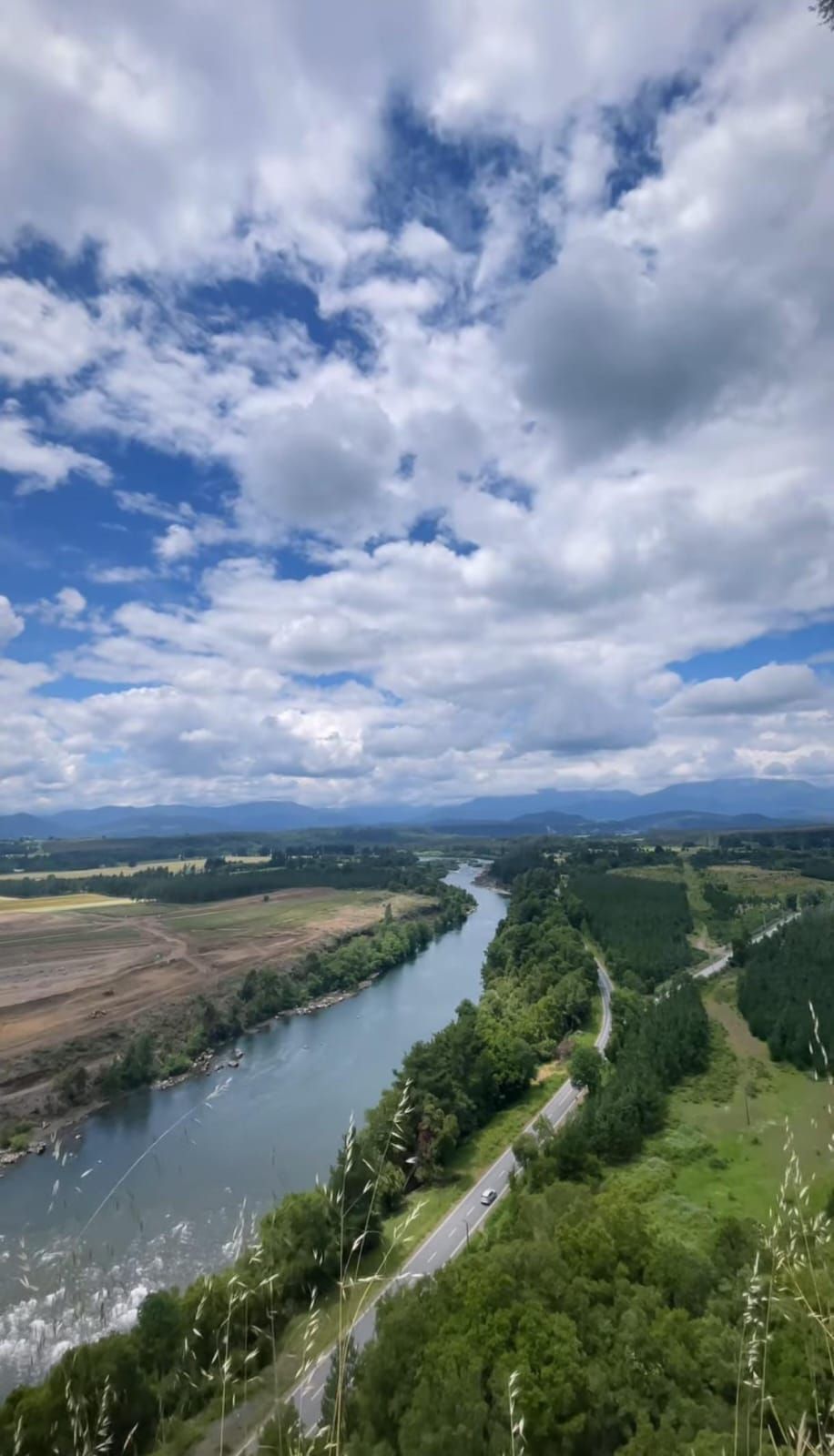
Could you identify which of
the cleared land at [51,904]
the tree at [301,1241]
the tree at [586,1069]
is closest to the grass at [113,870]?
the cleared land at [51,904]

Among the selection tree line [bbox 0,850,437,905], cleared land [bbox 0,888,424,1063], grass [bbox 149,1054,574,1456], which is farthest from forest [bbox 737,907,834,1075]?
tree line [bbox 0,850,437,905]

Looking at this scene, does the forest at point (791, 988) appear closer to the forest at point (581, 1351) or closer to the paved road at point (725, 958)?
the paved road at point (725, 958)

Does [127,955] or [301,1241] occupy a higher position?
[301,1241]

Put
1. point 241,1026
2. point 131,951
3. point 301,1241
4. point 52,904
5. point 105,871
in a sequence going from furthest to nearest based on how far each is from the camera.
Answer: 1. point 105,871
2. point 52,904
3. point 131,951
4. point 241,1026
5. point 301,1241

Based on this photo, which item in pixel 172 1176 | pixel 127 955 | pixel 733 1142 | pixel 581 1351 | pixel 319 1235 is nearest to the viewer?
pixel 581 1351

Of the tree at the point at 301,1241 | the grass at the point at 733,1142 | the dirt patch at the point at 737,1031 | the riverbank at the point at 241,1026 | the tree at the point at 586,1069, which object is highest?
the tree at the point at 301,1241

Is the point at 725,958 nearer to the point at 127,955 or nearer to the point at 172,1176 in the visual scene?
the point at 172,1176

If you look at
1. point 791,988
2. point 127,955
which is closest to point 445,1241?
point 791,988

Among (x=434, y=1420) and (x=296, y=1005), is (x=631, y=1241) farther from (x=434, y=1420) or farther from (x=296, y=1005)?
(x=296, y=1005)
